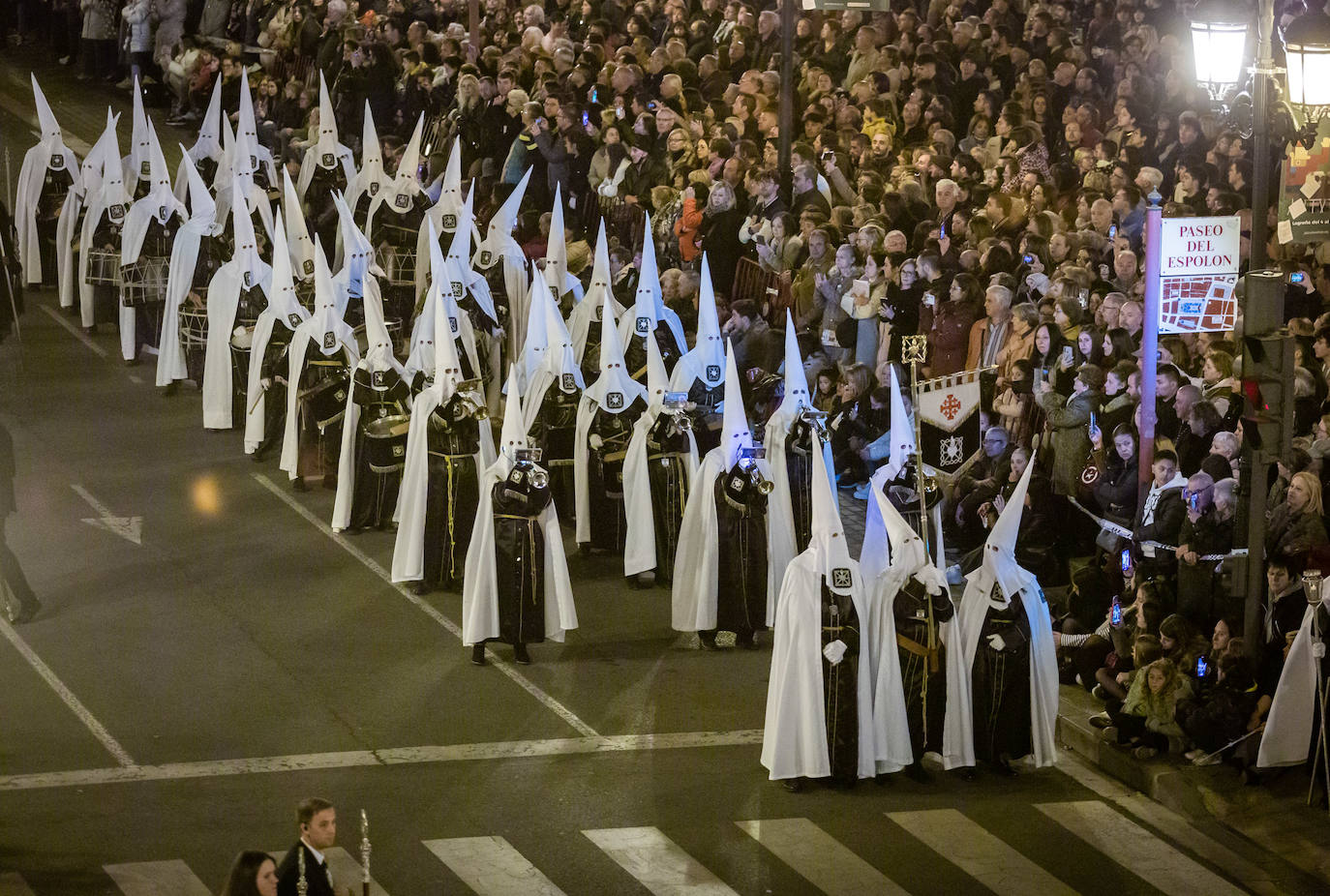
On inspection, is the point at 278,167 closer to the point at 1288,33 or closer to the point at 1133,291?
the point at 1133,291

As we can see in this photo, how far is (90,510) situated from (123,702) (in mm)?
5245

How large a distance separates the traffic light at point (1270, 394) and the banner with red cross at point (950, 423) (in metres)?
3.46

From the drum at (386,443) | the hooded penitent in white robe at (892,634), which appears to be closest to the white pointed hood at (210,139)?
the drum at (386,443)

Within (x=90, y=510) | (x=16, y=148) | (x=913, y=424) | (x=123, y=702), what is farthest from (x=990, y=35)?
(x=16, y=148)

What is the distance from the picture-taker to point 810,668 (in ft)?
50.4

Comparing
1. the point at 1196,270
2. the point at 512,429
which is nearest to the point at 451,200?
the point at 512,429

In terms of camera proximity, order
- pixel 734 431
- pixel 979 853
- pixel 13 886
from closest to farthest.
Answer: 1. pixel 13 886
2. pixel 979 853
3. pixel 734 431

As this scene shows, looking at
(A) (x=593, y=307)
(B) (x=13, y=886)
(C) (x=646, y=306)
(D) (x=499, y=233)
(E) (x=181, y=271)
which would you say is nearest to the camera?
(B) (x=13, y=886)

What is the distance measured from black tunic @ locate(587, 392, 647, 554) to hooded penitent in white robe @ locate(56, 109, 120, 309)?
9.34m

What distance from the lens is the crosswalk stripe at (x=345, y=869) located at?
1366cm

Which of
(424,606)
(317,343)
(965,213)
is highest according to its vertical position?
(965,213)

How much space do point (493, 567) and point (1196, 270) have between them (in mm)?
5785

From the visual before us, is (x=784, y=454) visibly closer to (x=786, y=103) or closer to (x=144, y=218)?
(x=786, y=103)

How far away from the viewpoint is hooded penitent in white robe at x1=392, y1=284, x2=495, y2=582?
19.7m
